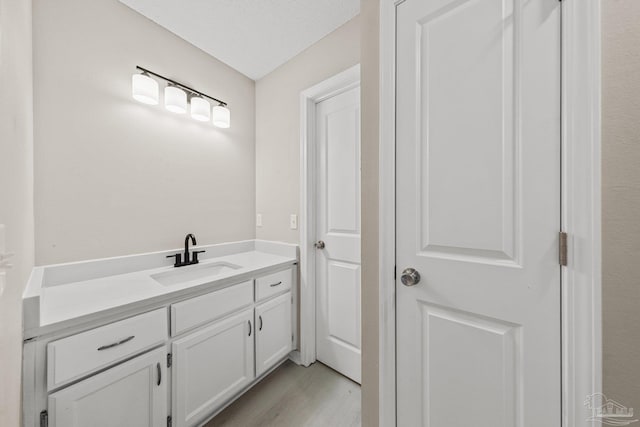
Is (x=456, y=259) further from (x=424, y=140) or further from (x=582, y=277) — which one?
(x=424, y=140)

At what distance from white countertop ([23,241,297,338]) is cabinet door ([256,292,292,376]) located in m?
0.28

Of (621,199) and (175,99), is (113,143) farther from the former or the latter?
(621,199)

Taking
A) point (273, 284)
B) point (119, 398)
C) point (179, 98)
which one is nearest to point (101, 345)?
point (119, 398)

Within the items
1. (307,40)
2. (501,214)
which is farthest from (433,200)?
(307,40)

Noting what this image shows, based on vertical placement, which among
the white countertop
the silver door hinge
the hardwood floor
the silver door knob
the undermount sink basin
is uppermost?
the silver door hinge

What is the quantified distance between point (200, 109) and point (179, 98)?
0.15 meters

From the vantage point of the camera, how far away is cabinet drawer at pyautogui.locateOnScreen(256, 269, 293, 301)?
1.64 meters

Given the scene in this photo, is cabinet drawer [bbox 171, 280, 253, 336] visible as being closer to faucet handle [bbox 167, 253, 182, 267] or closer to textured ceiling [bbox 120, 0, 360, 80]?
faucet handle [bbox 167, 253, 182, 267]

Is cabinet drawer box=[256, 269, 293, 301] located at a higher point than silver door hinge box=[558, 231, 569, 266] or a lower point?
lower

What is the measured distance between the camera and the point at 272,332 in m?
1.72

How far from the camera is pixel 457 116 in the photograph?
853 millimetres

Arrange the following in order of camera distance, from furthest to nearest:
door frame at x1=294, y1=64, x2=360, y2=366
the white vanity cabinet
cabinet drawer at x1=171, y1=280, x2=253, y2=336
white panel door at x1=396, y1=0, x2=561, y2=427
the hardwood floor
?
door frame at x1=294, y1=64, x2=360, y2=366
the hardwood floor
cabinet drawer at x1=171, y1=280, x2=253, y2=336
the white vanity cabinet
white panel door at x1=396, y1=0, x2=561, y2=427

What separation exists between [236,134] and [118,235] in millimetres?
1197

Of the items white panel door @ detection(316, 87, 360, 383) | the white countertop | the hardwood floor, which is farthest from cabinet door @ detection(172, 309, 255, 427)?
white panel door @ detection(316, 87, 360, 383)
